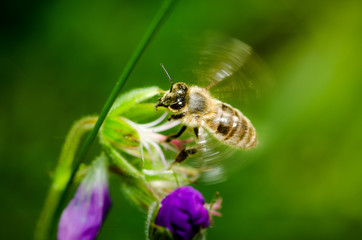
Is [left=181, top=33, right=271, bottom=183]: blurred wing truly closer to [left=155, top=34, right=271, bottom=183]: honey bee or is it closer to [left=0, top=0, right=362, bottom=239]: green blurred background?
[left=155, top=34, right=271, bottom=183]: honey bee

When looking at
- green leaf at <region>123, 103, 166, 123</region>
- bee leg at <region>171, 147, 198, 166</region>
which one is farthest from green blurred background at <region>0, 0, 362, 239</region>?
bee leg at <region>171, 147, 198, 166</region>

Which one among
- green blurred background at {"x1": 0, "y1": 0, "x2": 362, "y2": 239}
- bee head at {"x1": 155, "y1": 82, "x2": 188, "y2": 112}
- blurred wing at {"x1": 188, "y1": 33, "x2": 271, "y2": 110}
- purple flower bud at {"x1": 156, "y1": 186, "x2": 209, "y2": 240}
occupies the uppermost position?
blurred wing at {"x1": 188, "y1": 33, "x2": 271, "y2": 110}

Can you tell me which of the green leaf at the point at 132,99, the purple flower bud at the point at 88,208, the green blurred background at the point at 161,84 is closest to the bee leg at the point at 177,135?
the green leaf at the point at 132,99

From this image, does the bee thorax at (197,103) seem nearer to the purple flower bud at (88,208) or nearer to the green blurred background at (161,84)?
the purple flower bud at (88,208)

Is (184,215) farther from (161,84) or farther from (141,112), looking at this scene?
(161,84)

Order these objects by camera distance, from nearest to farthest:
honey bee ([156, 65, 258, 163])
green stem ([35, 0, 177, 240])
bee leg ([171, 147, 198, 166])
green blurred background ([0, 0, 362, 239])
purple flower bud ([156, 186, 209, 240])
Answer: green stem ([35, 0, 177, 240]), purple flower bud ([156, 186, 209, 240]), bee leg ([171, 147, 198, 166]), honey bee ([156, 65, 258, 163]), green blurred background ([0, 0, 362, 239])

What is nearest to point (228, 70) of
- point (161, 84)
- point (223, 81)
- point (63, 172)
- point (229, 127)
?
point (223, 81)
